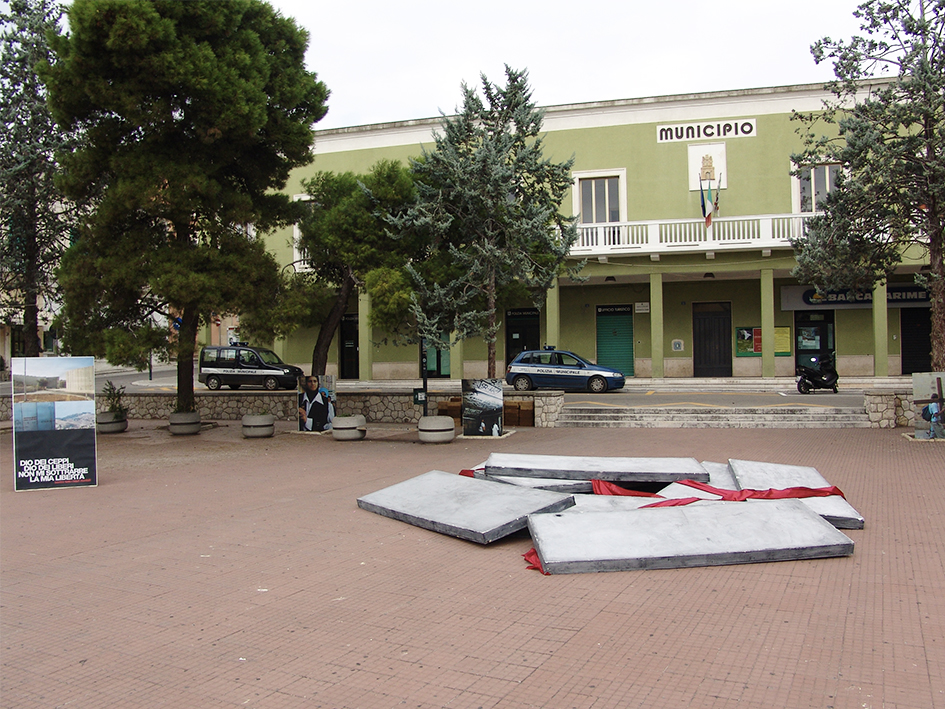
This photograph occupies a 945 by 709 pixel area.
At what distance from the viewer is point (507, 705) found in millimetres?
3572

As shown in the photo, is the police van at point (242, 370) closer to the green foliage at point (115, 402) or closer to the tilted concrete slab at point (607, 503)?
the green foliage at point (115, 402)

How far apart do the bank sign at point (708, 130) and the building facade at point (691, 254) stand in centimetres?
4

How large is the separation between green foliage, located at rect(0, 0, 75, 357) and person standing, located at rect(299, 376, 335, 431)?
6955 millimetres

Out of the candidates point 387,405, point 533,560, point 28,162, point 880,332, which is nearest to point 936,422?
point 533,560

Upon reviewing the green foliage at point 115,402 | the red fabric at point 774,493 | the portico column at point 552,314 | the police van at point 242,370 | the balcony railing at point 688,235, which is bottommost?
the red fabric at point 774,493

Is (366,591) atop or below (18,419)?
below

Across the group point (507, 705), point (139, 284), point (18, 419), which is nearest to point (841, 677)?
point (507, 705)

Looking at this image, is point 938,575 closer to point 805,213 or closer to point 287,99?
point 287,99

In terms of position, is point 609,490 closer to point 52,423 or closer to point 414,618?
point 414,618

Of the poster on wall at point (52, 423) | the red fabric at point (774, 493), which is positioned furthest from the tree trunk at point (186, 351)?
the red fabric at point (774, 493)

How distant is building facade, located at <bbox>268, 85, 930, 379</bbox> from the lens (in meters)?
26.4

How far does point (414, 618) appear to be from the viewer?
4812 mm

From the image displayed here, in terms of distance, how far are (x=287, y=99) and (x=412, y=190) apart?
3.29m

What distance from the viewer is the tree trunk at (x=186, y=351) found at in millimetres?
15438
